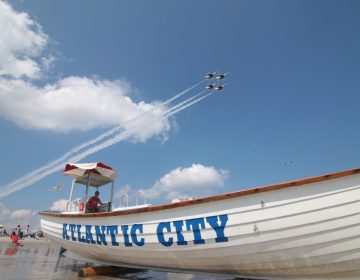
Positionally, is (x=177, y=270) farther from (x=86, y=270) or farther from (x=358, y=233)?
(x=358, y=233)

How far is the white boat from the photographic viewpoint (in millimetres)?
5066

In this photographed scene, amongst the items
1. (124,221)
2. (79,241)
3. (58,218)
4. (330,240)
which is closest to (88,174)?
(58,218)

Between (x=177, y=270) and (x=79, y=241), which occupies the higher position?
(x=79, y=241)

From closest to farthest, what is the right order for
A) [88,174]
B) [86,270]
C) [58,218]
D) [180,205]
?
[180,205], [86,270], [58,218], [88,174]

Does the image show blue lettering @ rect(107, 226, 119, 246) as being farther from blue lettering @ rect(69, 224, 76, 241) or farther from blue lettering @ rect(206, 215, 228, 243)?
blue lettering @ rect(206, 215, 228, 243)

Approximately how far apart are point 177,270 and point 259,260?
2.32 metres

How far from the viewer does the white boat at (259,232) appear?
16.6ft

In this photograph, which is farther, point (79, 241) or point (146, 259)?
point (79, 241)

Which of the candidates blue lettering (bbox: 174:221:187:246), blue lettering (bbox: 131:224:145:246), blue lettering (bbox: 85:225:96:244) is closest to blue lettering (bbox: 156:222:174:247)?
blue lettering (bbox: 174:221:187:246)

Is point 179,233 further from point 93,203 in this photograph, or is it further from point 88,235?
point 93,203

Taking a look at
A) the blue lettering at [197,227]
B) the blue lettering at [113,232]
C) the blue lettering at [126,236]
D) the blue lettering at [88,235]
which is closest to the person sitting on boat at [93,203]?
the blue lettering at [88,235]

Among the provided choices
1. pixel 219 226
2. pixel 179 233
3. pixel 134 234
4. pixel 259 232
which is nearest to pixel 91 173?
pixel 134 234

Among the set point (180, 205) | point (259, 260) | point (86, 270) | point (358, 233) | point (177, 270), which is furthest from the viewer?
point (86, 270)

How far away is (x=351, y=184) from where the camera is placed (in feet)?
16.3
